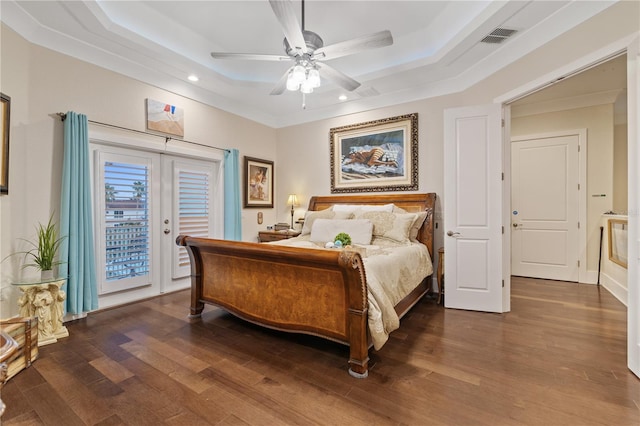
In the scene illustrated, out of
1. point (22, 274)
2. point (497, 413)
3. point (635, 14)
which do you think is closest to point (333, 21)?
point (635, 14)

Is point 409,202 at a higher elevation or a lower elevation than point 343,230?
higher

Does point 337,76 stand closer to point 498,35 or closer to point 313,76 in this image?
point 313,76

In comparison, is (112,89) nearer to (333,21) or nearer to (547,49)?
(333,21)

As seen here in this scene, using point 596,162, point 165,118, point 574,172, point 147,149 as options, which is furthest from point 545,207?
point 147,149

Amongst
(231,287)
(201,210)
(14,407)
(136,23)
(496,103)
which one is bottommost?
(14,407)

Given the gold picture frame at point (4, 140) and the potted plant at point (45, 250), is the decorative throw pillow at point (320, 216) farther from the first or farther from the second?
the gold picture frame at point (4, 140)

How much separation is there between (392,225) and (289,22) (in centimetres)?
258

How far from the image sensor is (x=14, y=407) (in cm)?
175

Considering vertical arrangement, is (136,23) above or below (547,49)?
above

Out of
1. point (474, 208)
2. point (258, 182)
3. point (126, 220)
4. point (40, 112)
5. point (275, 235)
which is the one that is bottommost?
point (275, 235)

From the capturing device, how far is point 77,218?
304 cm

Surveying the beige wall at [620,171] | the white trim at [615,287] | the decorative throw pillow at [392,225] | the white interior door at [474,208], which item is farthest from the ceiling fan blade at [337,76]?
the beige wall at [620,171]

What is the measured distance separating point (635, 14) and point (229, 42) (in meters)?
3.86

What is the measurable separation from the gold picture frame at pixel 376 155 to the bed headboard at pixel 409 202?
0.51ft
